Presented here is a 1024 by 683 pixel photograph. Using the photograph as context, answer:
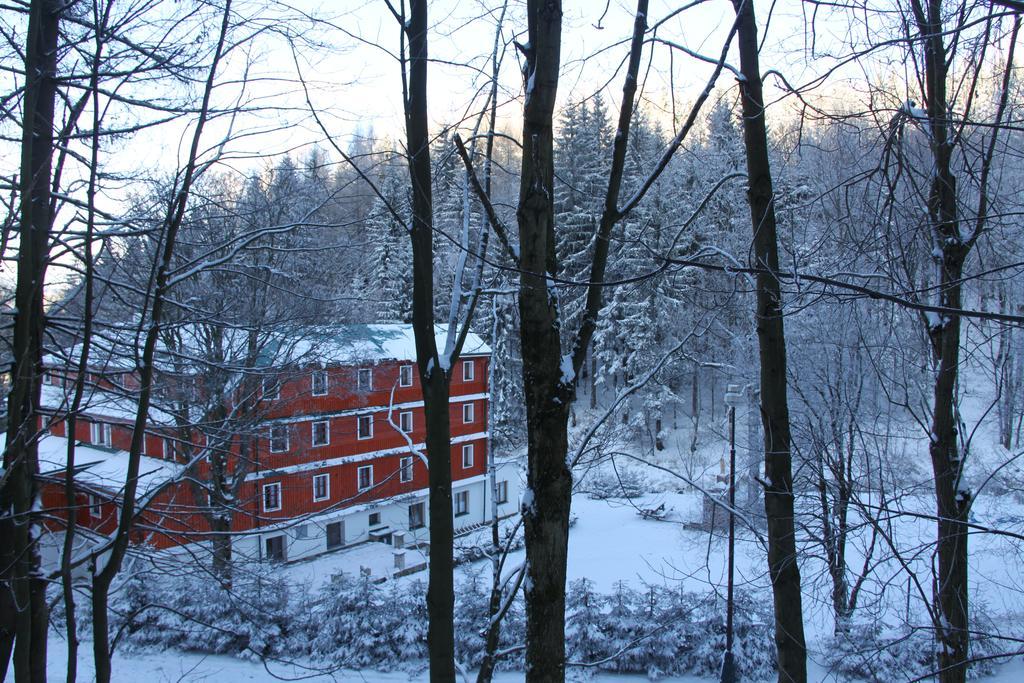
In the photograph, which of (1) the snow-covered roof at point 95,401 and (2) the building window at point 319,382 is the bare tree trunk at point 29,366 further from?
(2) the building window at point 319,382

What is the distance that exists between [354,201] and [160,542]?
34.5ft

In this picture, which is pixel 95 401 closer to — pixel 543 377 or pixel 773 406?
pixel 543 377

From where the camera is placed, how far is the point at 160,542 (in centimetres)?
1202

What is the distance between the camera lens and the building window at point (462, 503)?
63.5ft

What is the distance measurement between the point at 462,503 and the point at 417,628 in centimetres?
889

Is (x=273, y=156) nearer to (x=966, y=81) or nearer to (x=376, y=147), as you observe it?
(x=376, y=147)

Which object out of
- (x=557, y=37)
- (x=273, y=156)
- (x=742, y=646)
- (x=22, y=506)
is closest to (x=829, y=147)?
(x=557, y=37)

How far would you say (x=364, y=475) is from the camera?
17.7 meters

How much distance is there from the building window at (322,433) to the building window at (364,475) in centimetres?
138

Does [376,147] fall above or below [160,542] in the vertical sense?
above

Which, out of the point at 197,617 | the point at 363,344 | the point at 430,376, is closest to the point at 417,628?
the point at 197,617

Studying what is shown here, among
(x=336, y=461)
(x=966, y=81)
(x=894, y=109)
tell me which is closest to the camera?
(x=894, y=109)

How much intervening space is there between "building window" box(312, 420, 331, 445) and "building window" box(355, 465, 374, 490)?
1.38 m

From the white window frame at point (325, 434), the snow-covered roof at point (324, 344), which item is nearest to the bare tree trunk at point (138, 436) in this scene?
the snow-covered roof at point (324, 344)
